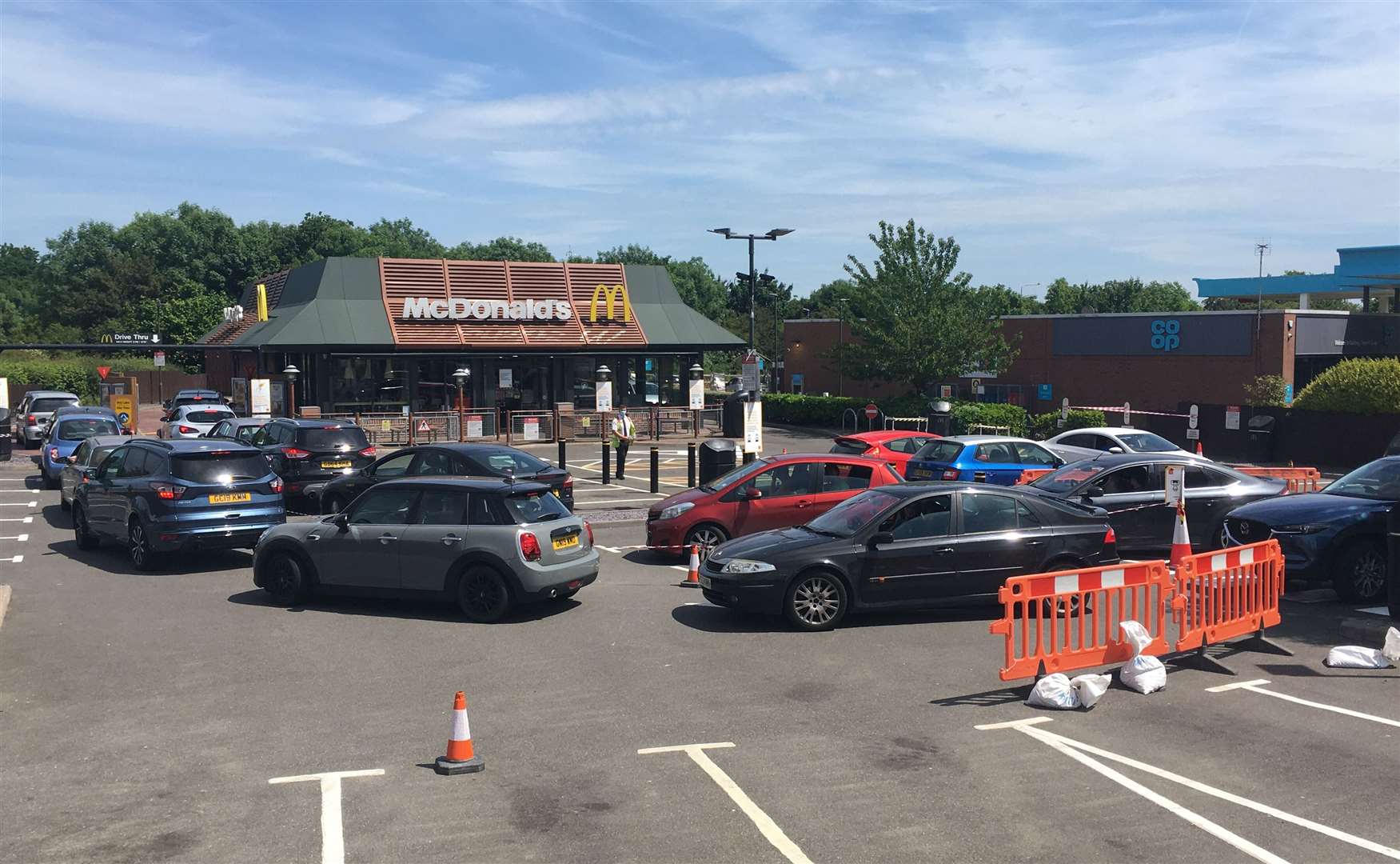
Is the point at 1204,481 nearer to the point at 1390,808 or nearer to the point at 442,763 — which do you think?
the point at 1390,808

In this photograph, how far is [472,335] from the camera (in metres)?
42.0

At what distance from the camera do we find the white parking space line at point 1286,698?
8828mm

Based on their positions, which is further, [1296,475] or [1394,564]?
[1296,475]

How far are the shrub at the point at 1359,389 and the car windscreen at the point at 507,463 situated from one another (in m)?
21.7

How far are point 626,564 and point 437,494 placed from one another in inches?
167

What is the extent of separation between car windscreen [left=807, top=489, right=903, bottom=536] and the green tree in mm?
32194

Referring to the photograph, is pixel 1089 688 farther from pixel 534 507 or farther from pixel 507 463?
pixel 507 463

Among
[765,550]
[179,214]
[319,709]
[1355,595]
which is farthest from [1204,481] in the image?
[179,214]

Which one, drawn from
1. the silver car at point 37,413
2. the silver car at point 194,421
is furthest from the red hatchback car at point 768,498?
the silver car at point 37,413

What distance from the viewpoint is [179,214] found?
96.7 meters

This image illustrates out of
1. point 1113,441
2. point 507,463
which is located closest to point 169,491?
point 507,463

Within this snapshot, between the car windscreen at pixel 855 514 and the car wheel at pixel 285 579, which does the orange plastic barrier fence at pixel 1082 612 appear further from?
the car wheel at pixel 285 579

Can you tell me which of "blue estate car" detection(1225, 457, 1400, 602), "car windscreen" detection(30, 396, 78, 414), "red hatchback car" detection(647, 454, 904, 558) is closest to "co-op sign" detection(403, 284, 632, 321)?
"car windscreen" detection(30, 396, 78, 414)

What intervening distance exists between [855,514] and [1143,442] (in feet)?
42.7
